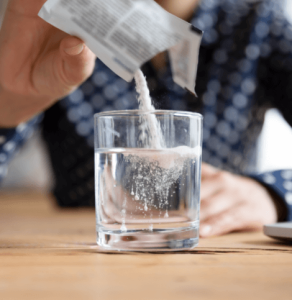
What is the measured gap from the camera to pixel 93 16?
41cm

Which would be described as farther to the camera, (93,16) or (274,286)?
(93,16)

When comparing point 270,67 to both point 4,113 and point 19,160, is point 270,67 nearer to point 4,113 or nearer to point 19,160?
point 4,113

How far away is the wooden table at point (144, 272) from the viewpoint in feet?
0.89

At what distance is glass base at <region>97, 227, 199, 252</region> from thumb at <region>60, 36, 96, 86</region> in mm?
257

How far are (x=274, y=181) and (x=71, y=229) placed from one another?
0.49m

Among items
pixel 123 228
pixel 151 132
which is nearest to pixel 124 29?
pixel 151 132

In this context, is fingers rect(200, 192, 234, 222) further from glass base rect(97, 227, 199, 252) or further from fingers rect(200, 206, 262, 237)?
glass base rect(97, 227, 199, 252)

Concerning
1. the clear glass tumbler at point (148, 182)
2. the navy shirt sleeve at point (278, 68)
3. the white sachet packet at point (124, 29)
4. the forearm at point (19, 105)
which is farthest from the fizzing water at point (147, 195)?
the navy shirt sleeve at point (278, 68)

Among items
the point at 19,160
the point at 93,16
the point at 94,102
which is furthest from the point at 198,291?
the point at 19,160

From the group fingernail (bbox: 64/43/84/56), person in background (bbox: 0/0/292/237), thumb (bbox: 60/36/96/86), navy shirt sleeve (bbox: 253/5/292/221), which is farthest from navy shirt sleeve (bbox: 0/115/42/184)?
navy shirt sleeve (bbox: 253/5/292/221)

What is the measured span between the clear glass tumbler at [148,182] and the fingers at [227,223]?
5.0 inches

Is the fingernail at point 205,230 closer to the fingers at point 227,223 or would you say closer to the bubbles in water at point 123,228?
the fingers at point 227,223

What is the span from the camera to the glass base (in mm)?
426

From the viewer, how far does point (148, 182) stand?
426mm
